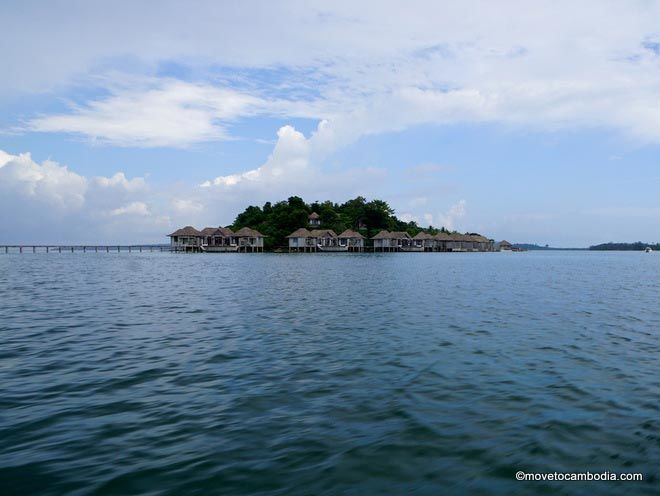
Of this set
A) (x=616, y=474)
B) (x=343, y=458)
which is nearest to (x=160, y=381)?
(x=343, y=458)

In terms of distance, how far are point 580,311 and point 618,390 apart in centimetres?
1227

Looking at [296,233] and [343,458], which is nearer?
[343,458]

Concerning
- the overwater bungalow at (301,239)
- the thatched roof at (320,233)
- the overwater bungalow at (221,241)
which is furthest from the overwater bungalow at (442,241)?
the overwater bungalow at (221,241)

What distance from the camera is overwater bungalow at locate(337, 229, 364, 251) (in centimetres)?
11975

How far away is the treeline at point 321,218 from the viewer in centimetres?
12388

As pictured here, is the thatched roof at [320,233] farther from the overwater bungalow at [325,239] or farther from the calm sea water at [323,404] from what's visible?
the calm sea water at [323,404]

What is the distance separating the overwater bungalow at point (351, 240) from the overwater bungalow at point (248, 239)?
21.2 metres

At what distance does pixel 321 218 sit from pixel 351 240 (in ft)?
42.4

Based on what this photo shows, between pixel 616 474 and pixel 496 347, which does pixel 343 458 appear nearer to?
pixel 616 474

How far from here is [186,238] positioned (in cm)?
12131

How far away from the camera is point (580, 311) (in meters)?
20.0

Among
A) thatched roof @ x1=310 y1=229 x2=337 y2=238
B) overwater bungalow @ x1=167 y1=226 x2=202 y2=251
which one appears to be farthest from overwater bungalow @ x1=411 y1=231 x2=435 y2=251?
overwater bungalow @ x1=167 y1=226 x2=202 y2=251

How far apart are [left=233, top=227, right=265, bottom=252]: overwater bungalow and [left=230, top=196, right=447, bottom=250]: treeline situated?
341 cm

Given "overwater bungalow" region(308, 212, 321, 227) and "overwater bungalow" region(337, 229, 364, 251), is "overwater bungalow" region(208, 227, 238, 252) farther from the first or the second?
"overwater bungalow" region(337, 229, 364, 251)
